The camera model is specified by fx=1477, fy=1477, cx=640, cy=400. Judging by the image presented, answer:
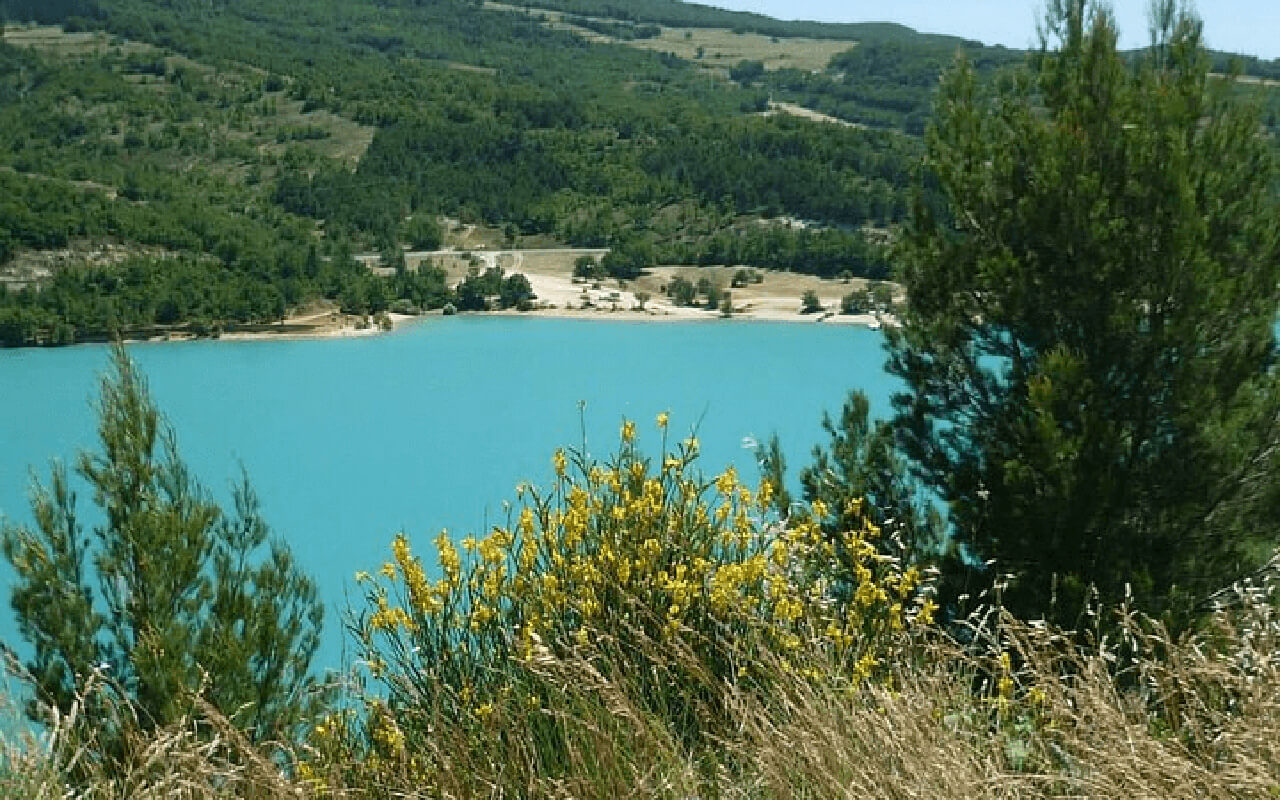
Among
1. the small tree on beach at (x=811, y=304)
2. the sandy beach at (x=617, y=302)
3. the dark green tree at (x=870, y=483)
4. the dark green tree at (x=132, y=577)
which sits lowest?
the sandy beach at (x=617, y=302)

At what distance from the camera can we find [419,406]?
27109 millimetres

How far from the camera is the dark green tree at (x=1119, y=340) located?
4.84 m

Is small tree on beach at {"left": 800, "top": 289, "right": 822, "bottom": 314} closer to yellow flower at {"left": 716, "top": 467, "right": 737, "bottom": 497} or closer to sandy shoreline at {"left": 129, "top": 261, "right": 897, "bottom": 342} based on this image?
sandy shoreline at {"left": 129, "top": 261, "right": 897, "bottom": 342}

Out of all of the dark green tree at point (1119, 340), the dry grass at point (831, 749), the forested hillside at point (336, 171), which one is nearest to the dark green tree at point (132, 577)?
the dark green tree at point (1119, 340)

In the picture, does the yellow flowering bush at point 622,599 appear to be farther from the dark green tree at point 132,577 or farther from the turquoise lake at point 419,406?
the turquoise lake at point 419,406

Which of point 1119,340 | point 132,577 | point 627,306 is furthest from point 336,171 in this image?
point 1119,340

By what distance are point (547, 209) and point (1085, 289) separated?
146 feet

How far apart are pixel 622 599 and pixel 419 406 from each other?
2462 centimetres

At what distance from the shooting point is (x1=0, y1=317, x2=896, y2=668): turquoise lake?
61.0 ft

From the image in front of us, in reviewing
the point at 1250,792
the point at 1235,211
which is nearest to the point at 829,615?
the point at 1250,792

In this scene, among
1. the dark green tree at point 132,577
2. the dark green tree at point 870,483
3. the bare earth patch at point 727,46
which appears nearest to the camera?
the dark green tree at point 870,483

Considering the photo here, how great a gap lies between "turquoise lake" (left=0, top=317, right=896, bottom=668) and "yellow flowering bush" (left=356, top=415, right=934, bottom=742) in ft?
31.3

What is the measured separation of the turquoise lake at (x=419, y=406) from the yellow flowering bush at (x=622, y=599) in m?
9.53

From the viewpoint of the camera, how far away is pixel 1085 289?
5.10 m
